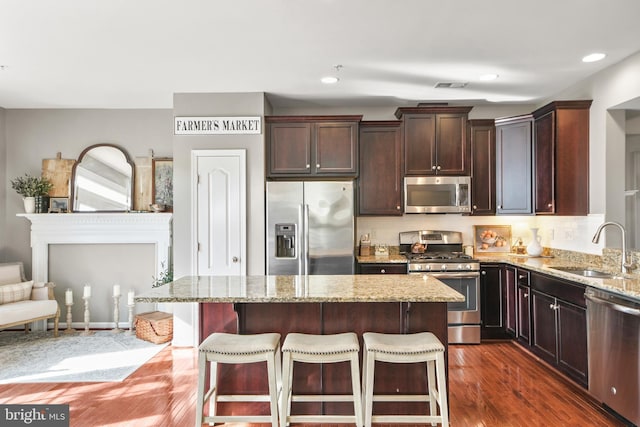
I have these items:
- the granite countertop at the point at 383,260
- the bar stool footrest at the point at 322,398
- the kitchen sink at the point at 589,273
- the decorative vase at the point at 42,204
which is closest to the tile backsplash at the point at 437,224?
the granite countertop at the point at 383,260

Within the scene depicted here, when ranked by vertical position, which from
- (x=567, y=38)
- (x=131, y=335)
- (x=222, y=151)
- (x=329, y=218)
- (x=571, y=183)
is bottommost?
(x=131, y=335)

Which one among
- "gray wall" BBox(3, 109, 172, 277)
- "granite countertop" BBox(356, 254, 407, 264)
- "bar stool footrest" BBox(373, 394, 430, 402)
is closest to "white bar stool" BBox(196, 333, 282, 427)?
"bar stool footrest" BBox(373, 394, 430, 402)

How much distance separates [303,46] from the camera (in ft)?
10.1

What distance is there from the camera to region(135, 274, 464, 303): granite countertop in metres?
2.24

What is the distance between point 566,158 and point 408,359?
293 cm

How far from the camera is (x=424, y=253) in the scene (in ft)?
15.4

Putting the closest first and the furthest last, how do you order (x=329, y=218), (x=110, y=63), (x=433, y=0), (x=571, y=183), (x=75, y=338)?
(x=433, y=0) → (x=110, y=63) → (x=571, y=183) → (x=329, y=218) → (x=75, y=338)

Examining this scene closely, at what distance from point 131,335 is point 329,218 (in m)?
2.72

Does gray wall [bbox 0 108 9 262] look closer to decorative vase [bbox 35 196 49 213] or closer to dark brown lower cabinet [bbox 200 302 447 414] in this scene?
decorative vase [bbox 35 196 49 213]

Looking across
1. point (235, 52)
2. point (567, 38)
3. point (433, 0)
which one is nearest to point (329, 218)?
point (235, 52)

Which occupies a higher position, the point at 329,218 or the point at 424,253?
the point at 329,218

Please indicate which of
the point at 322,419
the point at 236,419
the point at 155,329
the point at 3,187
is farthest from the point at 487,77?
the point at 3,187

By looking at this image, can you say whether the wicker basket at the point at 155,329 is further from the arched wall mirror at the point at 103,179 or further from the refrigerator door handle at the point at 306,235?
the refrigerator door handle at the point at 306,235

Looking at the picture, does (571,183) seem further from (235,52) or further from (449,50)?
(235,52)
